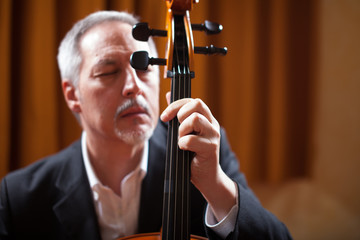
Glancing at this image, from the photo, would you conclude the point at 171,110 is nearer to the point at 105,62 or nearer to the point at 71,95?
the point at 105,62

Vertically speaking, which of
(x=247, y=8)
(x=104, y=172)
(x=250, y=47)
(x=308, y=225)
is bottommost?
(x=308, y=225)

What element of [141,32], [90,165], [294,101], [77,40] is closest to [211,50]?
[141,32]

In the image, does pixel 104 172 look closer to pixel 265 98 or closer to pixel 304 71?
pixel 265 98

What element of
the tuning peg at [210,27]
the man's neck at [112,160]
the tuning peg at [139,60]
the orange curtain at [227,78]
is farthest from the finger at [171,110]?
the orange curtain at [227,78]

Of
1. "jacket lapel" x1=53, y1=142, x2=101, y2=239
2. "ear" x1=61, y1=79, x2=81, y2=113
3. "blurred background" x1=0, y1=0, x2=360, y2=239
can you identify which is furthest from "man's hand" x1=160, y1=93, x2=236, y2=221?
"blurred background" x1=0, y1=0, x2=360, y2=239

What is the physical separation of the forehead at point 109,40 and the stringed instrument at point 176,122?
140mm

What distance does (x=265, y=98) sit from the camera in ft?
5.45

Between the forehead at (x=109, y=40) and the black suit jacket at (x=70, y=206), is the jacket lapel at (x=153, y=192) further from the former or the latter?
the forehead at (x=109, y=40)

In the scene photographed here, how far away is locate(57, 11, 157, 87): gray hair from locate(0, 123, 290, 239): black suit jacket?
258 mm

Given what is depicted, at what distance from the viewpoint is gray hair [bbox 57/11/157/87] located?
0.81 meters

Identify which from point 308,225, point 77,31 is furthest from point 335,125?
point 77,31

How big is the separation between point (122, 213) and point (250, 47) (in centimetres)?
115

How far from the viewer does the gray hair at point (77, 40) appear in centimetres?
81

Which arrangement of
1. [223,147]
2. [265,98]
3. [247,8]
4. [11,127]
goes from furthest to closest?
[265,98] < [247,8] < [11,127] < [223,147]
